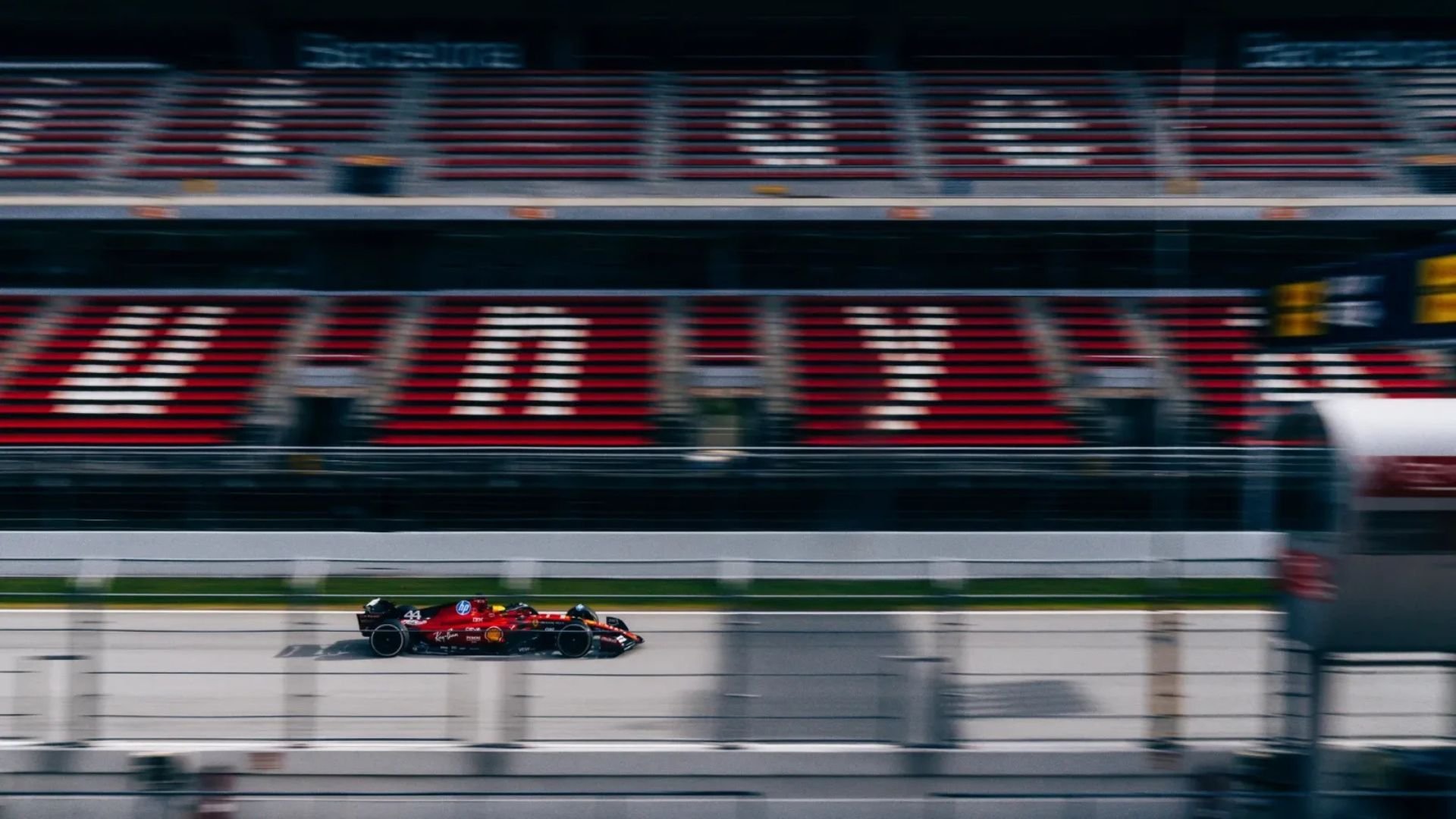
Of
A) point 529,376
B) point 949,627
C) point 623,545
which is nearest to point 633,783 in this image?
point 949,627

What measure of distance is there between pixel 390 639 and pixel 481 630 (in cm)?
59

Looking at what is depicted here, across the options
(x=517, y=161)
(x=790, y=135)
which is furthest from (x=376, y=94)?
(x=790, y=135)

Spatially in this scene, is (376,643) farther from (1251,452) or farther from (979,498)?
(1251,452)

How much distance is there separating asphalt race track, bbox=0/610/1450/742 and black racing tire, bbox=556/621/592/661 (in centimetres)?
22

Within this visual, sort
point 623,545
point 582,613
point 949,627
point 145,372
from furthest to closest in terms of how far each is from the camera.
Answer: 1. point 145,372
2. point 623,545
3. point 582,613
4. point 949,627

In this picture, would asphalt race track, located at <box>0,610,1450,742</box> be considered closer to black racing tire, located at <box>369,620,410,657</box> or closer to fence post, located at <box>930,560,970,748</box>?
fence post, located at <box>930,560,970,748</box>

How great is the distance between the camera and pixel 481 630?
8203 mm

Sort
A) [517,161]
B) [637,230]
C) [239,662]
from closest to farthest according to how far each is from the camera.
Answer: [239,662], [637,230], [517,161]

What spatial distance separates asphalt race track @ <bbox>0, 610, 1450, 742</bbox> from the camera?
228 inches

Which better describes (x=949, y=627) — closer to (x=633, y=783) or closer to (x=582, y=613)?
(x=633, y=783)

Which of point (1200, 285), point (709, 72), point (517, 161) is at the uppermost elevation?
point (709, 72)

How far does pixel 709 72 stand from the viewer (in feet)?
66.5

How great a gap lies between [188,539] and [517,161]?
23.2ft

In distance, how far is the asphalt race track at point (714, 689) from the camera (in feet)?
19.0
